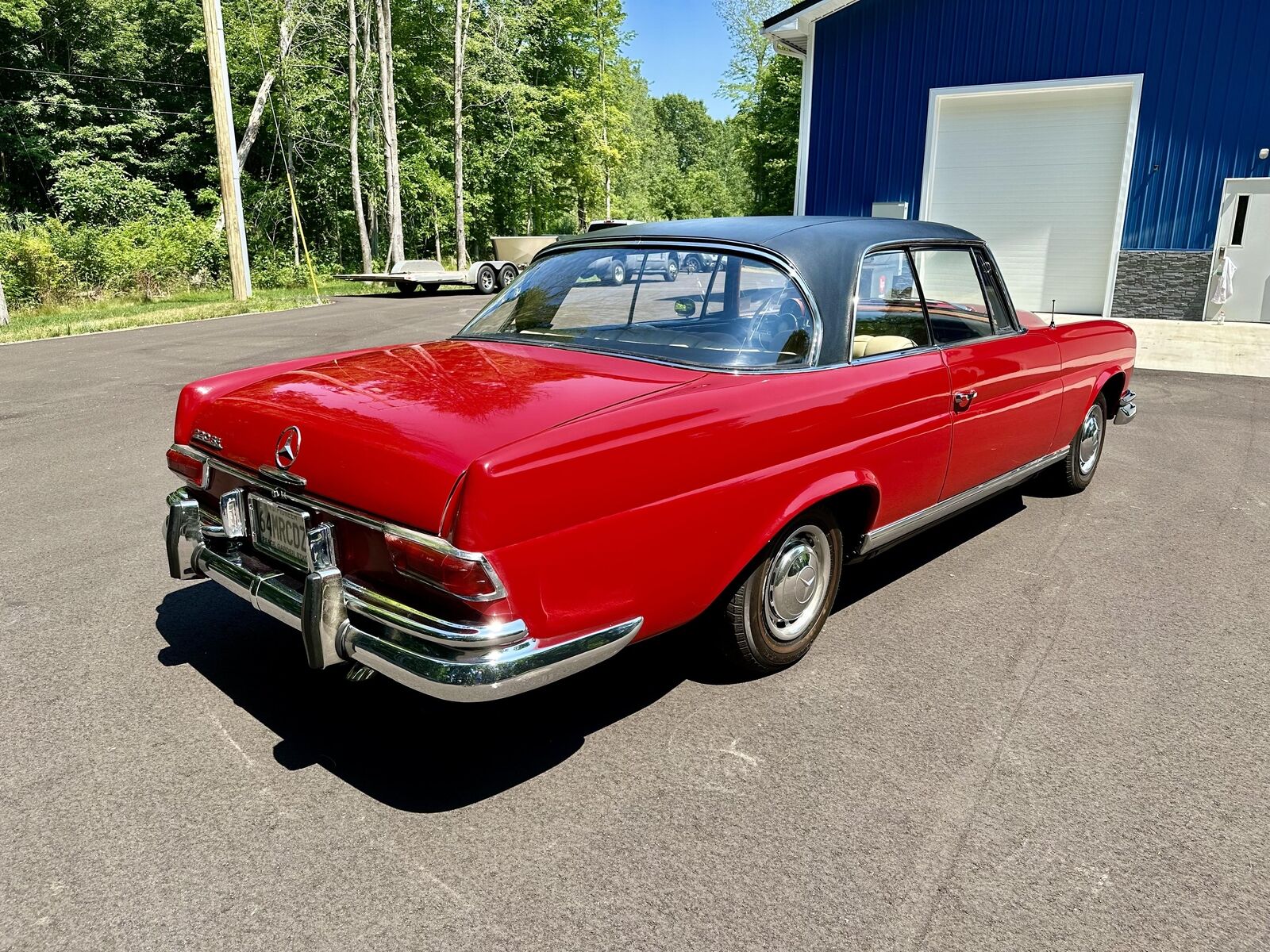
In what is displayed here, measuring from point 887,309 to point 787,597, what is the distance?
4.37 ft

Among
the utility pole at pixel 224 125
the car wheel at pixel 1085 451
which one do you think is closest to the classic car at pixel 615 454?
the car wheel at pixel 1085 451

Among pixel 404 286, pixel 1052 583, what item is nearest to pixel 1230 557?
pixel 1052 583

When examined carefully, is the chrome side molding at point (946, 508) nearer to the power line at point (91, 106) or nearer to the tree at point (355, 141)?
the tree at point (355, 141)

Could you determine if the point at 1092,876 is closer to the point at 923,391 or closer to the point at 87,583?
the point at 923,391

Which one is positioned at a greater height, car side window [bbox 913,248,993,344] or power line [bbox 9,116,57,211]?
power line [bbox 9,116,57,211]

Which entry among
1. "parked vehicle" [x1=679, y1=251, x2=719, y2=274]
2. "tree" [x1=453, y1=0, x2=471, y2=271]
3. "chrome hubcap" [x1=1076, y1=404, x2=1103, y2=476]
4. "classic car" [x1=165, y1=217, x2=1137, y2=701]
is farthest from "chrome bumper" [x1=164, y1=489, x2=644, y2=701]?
"tree" [x1=453, y1=0, x2=471, y2=271]

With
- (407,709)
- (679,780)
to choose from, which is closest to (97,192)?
(407,709)

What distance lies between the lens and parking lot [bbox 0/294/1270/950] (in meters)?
2.14

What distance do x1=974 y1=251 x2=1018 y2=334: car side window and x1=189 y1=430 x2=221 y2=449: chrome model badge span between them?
350 cm

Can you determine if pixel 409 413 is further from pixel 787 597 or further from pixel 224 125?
pixel 224 125

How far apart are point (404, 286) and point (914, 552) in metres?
20.4

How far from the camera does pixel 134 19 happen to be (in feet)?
101

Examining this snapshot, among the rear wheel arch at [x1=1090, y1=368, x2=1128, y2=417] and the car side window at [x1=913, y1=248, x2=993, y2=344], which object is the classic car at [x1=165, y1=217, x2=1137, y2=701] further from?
the rear wheel arch at [x1=1090, y1=368, x2=1128, y2=417]

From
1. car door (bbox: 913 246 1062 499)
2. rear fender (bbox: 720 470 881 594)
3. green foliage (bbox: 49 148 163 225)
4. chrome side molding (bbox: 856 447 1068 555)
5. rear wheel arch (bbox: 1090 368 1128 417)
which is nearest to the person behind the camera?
rear fender (bbox: 720 470 881 594)
